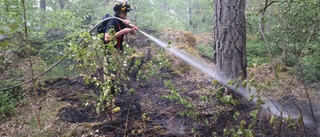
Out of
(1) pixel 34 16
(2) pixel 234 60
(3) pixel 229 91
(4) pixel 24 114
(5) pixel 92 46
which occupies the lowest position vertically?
(4) pixel 24 114

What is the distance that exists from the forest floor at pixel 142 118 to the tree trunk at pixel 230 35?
0.51m

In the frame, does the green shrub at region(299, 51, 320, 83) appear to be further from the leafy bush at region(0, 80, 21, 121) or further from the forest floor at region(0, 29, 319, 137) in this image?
the leafy bush at region(0, 80, 21, 121)

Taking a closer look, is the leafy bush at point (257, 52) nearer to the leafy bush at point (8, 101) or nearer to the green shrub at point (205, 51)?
the green shrub at point (205, 51)

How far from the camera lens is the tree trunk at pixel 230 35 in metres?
3.79

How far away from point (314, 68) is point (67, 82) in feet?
20.6

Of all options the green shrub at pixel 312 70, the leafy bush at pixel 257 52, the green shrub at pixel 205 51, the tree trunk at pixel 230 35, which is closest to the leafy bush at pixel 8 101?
the tree trunk at pixel 230 35

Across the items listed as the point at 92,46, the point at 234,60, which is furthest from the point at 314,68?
the point at 92,46

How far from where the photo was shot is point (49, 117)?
3883mm

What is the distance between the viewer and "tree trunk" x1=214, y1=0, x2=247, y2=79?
3.79 metres

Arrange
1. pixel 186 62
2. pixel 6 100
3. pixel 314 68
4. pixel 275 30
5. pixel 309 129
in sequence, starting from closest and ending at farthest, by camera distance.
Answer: pixel 309 129 → pixel 6 100 → pixel 314 68 → pixel 275 30 → pixel 186 62

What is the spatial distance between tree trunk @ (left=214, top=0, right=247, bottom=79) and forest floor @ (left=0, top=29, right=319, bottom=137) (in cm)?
51

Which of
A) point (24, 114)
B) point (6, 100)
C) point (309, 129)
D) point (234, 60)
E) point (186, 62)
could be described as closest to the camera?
point (309, 129)

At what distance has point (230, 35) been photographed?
3.81 metres

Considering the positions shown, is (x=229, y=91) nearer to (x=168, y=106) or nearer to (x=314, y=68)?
(x=168, y=106)
